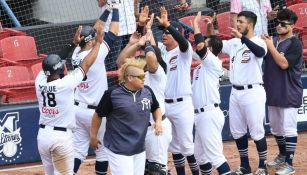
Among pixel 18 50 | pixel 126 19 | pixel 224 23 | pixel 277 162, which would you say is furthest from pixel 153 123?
pixel 224 23

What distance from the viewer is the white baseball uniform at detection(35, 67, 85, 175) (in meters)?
7.96

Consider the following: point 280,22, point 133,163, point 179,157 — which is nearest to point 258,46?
point 280,22

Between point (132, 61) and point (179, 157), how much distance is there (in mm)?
1708

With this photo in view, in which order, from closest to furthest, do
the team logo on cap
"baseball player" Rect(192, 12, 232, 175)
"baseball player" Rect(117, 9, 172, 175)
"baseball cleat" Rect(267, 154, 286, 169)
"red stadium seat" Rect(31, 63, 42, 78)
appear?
1. "baseball player" Rect(117, 9, 172, 175)
2. "baseball player" Rect(192, 12, 232, 175)
3. "baseball cleat" Rect(267, 154, 286, 169)
4. the team logo on cap
5. "red stadium seat" Rect(31, 63, 42, 78)

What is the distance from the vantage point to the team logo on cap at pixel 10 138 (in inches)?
402

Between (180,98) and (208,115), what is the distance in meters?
0.34

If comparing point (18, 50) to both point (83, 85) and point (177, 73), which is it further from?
point (177, 73)

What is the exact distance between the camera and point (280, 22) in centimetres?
934

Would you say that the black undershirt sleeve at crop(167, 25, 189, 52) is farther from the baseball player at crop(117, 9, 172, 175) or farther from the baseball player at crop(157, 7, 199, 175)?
the baseball player at crop(117, 9, 172, 175)

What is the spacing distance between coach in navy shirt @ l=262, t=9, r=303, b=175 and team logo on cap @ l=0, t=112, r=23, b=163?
3.01m

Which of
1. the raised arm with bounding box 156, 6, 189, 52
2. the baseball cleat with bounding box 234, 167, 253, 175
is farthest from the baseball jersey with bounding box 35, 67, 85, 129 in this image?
the baseball cleat with bounding box 234, 167, 253, 175

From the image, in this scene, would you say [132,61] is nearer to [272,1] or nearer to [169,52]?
[169,52]

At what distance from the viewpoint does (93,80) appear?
8781 mm

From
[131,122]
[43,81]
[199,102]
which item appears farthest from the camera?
[199,102]
